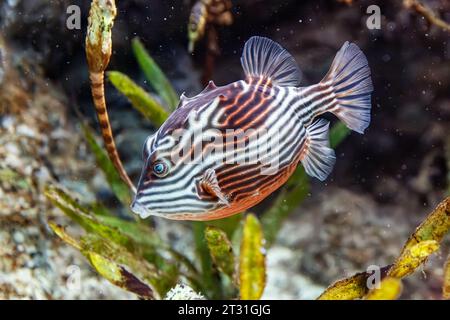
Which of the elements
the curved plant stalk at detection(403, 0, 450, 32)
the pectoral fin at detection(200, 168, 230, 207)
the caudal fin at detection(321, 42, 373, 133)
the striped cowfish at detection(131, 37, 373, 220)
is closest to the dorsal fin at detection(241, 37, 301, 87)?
the striped cowfish at detection(131, 37, 373, 220)

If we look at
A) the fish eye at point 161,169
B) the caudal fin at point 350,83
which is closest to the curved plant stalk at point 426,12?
the caudal fin at point 350,83

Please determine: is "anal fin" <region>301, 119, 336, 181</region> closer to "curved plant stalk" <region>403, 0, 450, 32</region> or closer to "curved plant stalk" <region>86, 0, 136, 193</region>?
"curved plant stalk" <region>86, 0, 136, 193</region>

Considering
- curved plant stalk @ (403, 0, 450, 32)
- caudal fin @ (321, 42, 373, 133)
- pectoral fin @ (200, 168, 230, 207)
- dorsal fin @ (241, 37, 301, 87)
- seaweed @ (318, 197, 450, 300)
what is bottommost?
seaweed @ (318, 197, 450, 300)

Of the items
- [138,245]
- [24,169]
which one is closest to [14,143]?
[24,169]

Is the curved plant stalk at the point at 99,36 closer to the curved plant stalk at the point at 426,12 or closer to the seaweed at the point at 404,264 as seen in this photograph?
the seaweed at the point at 404,264

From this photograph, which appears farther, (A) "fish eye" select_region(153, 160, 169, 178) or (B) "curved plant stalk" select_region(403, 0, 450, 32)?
(B) "curved plant stalk" select_region(403, 0, 450, 32)

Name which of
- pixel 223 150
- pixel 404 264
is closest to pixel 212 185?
pixel 223 150
